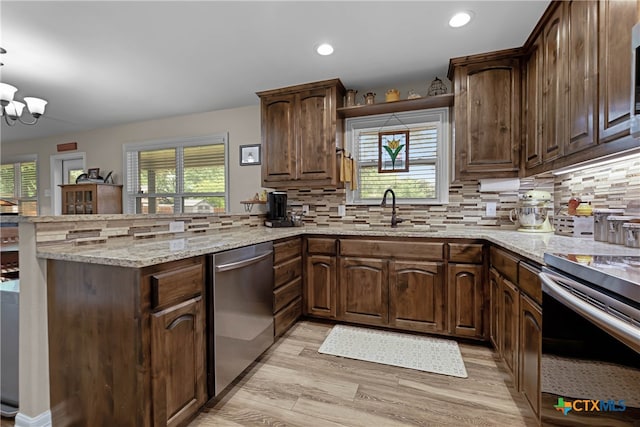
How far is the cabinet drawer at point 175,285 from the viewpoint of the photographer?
1.19 metres

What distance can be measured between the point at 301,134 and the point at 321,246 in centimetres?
116

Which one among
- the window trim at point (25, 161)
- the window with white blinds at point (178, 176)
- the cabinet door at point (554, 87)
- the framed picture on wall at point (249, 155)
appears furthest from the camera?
the window trim at point (25, 161)

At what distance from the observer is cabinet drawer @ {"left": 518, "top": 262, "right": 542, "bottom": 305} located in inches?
49.7

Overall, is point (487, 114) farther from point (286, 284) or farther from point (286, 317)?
point (286, 317)

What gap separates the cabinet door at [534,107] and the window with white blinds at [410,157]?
681 mm

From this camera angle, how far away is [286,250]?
232 cm

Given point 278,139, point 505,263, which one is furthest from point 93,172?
point 505,263

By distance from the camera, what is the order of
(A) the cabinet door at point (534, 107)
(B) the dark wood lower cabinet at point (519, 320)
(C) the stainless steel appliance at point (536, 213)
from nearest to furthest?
(B) the dark wood lower cabinet at point (519, 320), (A) the cabinet door at point (534, 107), (C) the stainless steel appliance at point (536, 213)

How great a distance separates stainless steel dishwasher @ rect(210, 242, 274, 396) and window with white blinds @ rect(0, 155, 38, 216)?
572 centimetres

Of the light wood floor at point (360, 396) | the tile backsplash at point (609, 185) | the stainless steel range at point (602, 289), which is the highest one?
the tile backsplash at point (609, 185)

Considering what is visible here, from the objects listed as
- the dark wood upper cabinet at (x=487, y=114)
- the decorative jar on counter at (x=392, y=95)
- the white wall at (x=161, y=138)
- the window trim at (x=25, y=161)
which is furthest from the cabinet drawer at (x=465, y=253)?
the window trim at (x=25, y=161)

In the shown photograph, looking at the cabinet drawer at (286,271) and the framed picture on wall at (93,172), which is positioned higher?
the framed picture on wall at (93,172)

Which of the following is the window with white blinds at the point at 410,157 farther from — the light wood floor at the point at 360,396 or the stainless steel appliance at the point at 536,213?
the light wood floor at the point at 360,396

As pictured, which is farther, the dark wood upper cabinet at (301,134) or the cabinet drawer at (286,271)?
the dark wood upper cabinet at (301,134)
